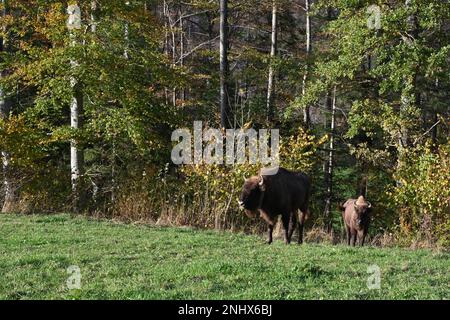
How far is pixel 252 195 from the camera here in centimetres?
1110

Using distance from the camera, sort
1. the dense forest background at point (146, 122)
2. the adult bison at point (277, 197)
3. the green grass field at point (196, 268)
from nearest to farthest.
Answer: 1. the green grass field at point (196, 268)
2. the adult bison at point (277, 197)
3. the dense forest background at point (146, 122)

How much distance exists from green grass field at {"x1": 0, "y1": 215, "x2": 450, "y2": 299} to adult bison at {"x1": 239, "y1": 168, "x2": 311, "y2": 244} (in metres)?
0.66

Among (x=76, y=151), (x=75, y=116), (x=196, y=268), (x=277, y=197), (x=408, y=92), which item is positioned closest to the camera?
(x=196, y=268)

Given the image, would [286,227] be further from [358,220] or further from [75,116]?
[75,116]

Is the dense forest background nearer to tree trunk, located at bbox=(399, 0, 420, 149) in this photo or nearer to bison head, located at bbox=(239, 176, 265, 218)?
tree trunk, located at bbox=(399, 0, 420, 149)

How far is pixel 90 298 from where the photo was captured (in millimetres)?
6301

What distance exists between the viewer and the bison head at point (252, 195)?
434 inches

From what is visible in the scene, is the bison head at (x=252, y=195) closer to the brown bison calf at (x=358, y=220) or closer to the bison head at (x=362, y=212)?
the brown bison calf at (x=358, y=220)

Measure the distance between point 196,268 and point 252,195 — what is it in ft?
11.4

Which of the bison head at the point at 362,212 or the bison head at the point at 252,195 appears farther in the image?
the bison head at the point at 362,212

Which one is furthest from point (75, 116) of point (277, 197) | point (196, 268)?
point (196, 268)

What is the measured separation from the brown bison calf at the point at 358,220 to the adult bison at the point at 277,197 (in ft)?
5.88

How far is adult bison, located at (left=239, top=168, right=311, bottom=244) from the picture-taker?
1115cm

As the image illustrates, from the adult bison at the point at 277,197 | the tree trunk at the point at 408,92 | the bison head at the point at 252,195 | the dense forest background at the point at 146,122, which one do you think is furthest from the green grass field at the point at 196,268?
the tree trunk at the point at 408,92
